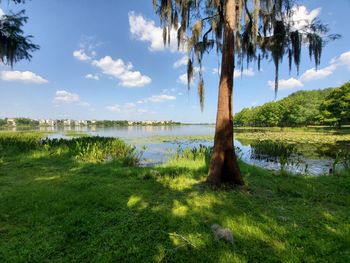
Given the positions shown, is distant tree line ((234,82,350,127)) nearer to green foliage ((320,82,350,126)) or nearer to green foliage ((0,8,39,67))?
green foliage ((320,82,350,126))

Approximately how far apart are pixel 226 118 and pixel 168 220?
10.5 feet

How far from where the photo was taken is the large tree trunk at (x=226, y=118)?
6.04 meters

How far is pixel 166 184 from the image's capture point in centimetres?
650

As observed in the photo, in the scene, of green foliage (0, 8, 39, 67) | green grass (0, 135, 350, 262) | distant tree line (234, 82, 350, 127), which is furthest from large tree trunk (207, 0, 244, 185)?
distant tree line (234, 82, 350, 127)

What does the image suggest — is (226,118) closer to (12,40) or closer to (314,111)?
(12,40)

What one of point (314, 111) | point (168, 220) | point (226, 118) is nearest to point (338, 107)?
point (314, 111)

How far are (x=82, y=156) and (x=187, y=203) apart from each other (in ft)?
27.2

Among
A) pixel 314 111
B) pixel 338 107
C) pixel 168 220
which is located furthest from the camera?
pixel 314 111

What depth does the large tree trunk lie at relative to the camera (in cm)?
604

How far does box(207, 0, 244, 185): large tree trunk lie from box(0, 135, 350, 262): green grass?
1.83 ft

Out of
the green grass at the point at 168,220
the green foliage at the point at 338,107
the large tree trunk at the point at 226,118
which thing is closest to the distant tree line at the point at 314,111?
the green foliage at the point at 338,107

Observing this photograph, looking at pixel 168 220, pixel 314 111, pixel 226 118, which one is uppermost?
pixel 314 111

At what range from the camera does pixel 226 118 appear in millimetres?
6059

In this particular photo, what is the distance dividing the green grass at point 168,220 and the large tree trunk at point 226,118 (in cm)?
56
